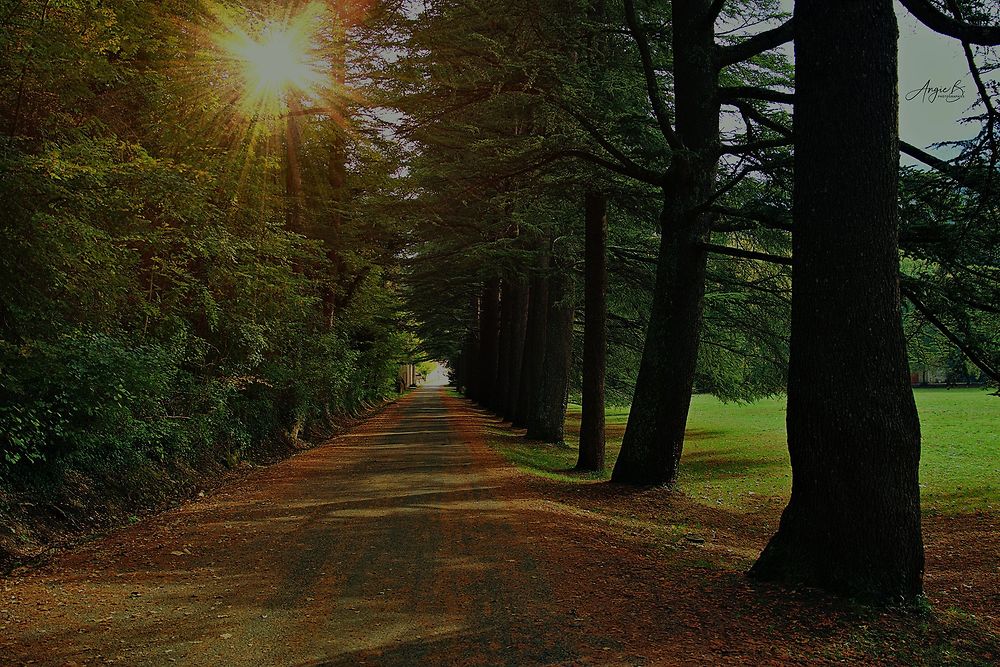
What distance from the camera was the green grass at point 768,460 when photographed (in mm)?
13688

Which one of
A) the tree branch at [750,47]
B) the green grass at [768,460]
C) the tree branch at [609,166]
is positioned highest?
the tree branch at [750,47]

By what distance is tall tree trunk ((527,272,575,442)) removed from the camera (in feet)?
62.8

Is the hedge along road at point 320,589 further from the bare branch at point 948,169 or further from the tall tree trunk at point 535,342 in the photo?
the tall tree trunk at point 535,342

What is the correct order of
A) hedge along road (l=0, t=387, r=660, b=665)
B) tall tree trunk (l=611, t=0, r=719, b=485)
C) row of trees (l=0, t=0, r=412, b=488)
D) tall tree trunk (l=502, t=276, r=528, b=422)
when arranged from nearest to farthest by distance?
hedge along road (l=0, t=387, r=660, b=665), row of trees (l=0, t=0, r=412, b=488), tall tree trunk (l=611, t=0, r=719, b=485), tall tree trunk (l=502, t=276, r=528, b=422)

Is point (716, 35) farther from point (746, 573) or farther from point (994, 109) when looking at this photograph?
point (746, 573)

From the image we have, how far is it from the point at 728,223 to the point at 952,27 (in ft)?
16.7

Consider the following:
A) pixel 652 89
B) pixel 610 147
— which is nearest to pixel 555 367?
pixel 610 147

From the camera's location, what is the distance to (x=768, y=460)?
20.1 metres

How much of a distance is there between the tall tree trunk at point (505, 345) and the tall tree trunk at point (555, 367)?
6.56m

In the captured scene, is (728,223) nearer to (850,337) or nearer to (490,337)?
(850,337)

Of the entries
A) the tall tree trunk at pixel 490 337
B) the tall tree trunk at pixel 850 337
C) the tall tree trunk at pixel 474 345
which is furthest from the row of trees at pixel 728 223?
the tall tree trunk at pixel 474 345

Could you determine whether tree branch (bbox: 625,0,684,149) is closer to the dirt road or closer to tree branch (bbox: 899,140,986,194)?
tree branch (bbox: 899,140,986,194)

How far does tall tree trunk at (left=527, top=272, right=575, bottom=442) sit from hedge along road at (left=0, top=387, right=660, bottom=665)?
905cm

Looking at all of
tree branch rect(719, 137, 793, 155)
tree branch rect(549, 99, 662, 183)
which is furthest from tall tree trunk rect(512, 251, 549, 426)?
tree branch rect(719, 137, 793, 155)
